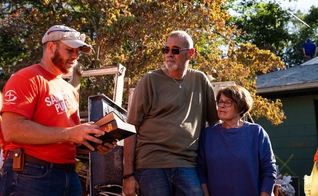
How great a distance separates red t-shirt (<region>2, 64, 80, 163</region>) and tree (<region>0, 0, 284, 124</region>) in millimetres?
6654

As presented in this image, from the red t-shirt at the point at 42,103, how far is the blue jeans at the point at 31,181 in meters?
0.09

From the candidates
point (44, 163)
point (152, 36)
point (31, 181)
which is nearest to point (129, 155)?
point (44, 163)

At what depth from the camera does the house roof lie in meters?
12.8

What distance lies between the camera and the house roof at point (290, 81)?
1282 centimetres

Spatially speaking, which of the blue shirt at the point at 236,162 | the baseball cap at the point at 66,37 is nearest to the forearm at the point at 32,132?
the baseball cap at the point at 66,37

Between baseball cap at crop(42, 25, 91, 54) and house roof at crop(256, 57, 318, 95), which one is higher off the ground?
house roof at crop(256, 57, 318, 95)

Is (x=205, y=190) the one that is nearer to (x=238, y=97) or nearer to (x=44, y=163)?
(x=238, y=97)

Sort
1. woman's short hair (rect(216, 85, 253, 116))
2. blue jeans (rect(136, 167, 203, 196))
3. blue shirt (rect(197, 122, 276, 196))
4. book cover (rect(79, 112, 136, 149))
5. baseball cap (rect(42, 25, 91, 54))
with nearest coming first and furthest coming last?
book cover (rect(79, 112, 136, 149))
baseball cap (rect(42, 25, 91, 54))
blue jeans (rect(136, 167, 203, 196))
blue shirt (rect(197, 122, 276, 196))
woman's short hair (rect(216, 85, 253, 116))

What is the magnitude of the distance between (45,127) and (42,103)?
0.22 metres

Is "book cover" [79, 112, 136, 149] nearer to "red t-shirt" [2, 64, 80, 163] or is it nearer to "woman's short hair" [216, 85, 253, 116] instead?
"red t-shirt" [2, 64, 80, 163]

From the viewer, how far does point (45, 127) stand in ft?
10.8

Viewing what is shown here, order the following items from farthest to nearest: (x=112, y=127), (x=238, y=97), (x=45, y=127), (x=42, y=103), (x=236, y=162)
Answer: (x=238, y=97) < (x=236, y=162) < (x=42, y=103) < (x=45, y=127) < (x=112, y=127)

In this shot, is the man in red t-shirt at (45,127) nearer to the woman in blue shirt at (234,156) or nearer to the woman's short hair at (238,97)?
the woman in blue shirt at (234,156)

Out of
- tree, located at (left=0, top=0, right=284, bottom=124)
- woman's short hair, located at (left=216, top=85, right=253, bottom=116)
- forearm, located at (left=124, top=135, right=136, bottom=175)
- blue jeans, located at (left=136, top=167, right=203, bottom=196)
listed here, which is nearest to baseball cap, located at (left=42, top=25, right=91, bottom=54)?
forearm, located at (left=124, top=135, right=136, bottom=175)
